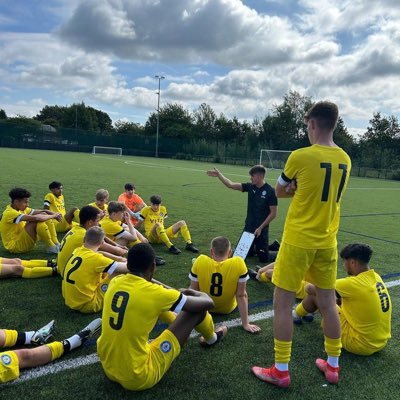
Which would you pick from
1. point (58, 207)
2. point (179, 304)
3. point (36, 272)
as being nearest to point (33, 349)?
point (179, 304)

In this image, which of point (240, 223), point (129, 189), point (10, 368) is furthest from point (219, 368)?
point (240, 223)

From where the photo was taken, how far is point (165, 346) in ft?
10.2

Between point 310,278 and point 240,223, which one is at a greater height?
point 310,278

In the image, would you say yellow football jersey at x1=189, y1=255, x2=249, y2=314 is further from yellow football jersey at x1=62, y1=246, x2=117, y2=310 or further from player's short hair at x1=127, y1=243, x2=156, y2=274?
player's short hair at x1=127, y1=243, x2=156, y2=274

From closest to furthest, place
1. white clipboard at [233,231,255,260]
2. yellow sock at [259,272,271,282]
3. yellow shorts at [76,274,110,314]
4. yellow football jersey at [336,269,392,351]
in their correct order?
yellow football jersey at [336,269,392,351] → yellow shorts at [76,274,110,314] → yellow sock at [259,272,271,282] → white clipboard at [233,231,255,260]

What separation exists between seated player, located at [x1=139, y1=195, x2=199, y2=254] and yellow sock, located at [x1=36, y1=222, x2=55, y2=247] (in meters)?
1.98

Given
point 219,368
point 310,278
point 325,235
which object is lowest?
point 219,368

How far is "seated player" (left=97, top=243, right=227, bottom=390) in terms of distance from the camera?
113 inches

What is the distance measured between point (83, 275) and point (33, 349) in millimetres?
1101

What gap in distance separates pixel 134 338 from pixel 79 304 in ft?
5.64

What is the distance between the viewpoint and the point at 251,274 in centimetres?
605

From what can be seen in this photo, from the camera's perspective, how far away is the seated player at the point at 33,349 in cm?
304

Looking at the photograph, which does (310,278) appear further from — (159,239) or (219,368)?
(159,239)

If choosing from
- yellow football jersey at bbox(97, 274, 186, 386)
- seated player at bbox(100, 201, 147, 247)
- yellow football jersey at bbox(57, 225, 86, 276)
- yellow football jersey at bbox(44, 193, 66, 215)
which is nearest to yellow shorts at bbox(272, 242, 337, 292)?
yellow football jersey at bbox(97, 274, 186, 386)
